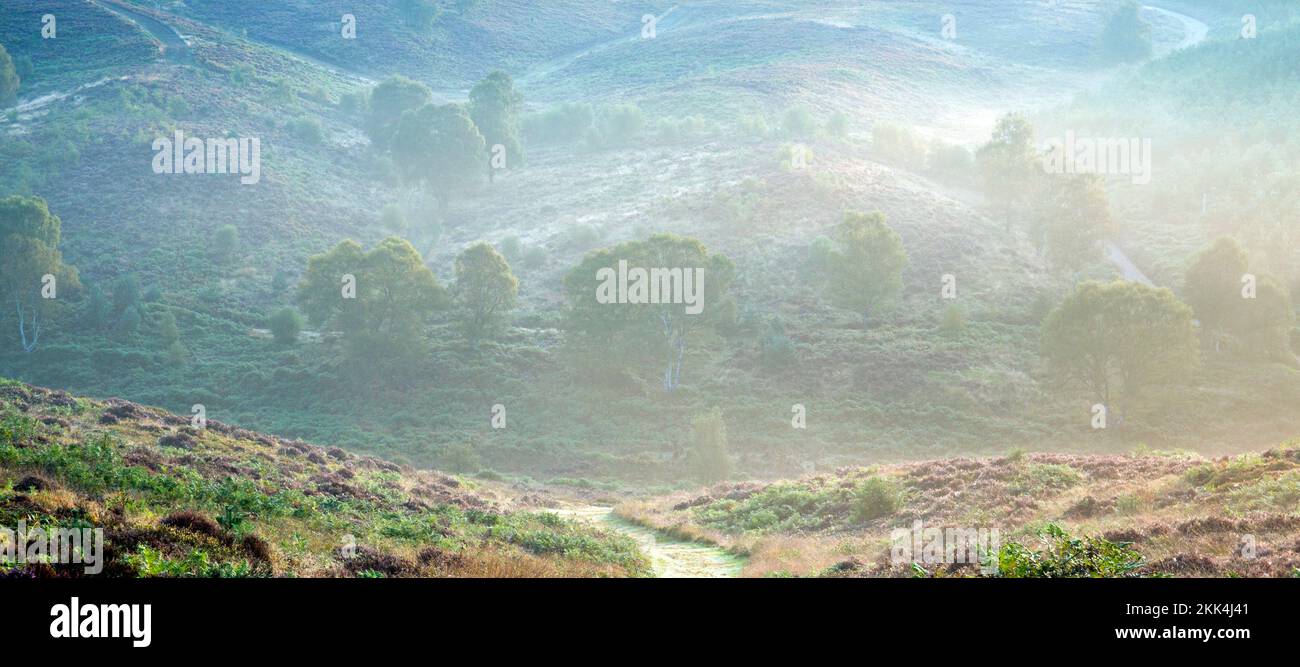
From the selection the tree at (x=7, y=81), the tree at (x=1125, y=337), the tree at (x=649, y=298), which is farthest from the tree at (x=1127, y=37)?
the tree at (x=7, y=81)

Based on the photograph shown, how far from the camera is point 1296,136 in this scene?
9550 centimetres

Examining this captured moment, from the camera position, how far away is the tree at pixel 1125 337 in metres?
53.4

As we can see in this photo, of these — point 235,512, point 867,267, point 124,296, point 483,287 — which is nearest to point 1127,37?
point 867,267

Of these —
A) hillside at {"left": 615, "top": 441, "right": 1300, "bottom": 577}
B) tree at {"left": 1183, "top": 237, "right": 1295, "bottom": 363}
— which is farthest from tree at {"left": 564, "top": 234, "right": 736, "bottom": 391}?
tree at {"left": 1183, "top": 237, "right": 1295, "bottom": 363}

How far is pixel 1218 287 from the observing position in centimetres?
6212

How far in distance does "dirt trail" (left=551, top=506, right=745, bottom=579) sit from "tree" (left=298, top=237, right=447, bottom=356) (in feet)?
137

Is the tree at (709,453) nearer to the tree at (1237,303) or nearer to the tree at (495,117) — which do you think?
the tree at (1237,303)

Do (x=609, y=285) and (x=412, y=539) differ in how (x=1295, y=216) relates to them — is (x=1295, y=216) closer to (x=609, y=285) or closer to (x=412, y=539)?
(x=609, y=285)

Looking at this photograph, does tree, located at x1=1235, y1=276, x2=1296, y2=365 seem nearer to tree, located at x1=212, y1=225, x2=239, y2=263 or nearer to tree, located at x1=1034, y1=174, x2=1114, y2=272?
tree, located at x1=1034, y1=174, x2=1114, y2=272

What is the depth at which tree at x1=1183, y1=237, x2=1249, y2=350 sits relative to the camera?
61.6 meters

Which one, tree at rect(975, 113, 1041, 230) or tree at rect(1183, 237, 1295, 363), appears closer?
tree at rect(1183, 237, 1295, 363)

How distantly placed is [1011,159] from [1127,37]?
10185 centimetres

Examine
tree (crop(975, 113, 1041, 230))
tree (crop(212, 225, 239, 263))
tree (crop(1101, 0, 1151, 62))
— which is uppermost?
tree (crop(1101, 0, 1151, 62))

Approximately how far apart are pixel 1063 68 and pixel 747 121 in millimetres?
87275
